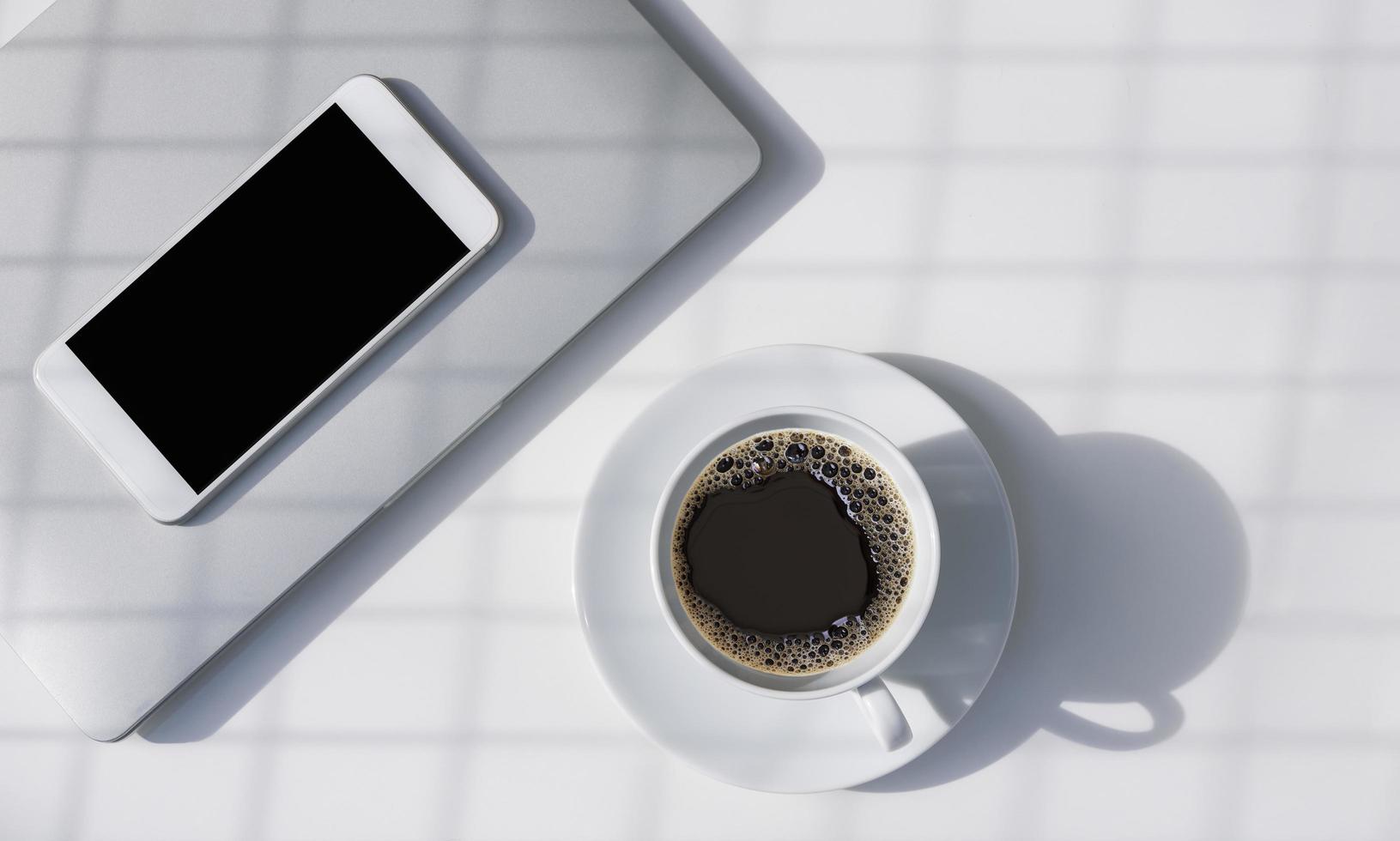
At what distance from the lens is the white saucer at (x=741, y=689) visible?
0.82m

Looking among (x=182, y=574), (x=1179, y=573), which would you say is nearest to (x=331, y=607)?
(x=182, y=574)

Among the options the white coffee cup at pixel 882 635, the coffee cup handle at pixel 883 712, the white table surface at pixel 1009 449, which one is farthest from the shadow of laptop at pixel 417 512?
the coffee cup handle at pixel 883 712

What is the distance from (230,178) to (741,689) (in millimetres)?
636

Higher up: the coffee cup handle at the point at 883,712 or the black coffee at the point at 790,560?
the black coffee at the point at 790,560

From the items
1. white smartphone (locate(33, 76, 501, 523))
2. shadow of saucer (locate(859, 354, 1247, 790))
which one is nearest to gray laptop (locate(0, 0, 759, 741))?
white smartphone (locate(33, 76, 501, 523))

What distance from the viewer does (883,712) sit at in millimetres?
695

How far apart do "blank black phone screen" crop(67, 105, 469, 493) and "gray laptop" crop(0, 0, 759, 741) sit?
32mm

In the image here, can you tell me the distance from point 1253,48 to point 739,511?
0.65 m

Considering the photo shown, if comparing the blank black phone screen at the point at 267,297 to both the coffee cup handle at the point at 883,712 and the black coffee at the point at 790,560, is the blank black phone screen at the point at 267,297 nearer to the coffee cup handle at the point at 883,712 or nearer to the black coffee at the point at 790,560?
the black coffee at the point at 790,560

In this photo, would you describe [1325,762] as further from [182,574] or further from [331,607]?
[182,574]

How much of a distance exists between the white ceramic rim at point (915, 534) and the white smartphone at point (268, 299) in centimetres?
29

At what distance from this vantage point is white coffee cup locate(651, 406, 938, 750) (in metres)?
0.69

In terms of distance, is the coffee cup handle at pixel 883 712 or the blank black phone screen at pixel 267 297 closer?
the coffee cup handle at pixel 883 712

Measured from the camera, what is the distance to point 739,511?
2.58ft
